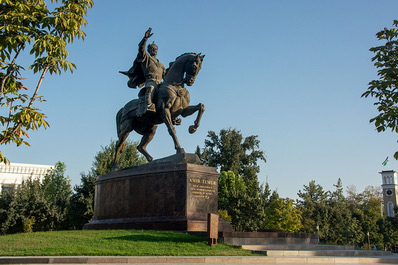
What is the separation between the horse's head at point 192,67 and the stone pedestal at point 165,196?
309 centimetres

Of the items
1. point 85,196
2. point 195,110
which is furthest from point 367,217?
point 195,110

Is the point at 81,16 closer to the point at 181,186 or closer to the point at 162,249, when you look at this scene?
the point at 162,249

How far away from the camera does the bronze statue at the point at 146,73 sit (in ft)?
51.4

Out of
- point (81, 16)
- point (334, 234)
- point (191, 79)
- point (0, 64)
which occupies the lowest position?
point (334, 234)

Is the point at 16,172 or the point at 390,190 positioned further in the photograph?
Result: the point at 390,190

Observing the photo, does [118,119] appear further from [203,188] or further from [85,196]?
[85,196]

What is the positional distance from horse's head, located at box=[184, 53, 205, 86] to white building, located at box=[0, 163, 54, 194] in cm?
4832

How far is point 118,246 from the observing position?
1021 centimetres

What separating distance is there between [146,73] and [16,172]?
50.0 metres

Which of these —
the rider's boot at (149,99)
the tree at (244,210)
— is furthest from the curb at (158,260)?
the tree at (244,210)

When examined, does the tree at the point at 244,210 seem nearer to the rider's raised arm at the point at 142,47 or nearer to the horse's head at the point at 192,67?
the horse's head at the point at 192,67

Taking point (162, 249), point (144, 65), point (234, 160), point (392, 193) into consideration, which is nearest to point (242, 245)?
point (162, 249)

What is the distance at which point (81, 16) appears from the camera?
8.19 meters

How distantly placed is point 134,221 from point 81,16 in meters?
8.15
